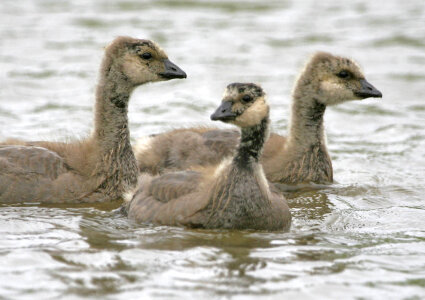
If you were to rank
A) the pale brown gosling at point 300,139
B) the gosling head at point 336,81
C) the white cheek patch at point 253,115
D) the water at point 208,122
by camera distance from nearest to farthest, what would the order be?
the water at point 208,122
the white cheek patch at point 253,115
the pale brown gosling at point 300,139
the gosling head at point 336,81

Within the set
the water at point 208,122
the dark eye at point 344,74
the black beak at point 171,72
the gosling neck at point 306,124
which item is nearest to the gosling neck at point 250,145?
the water at point 208,122

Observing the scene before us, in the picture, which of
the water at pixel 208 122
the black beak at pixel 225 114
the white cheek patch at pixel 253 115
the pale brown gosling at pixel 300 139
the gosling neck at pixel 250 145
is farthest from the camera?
the pale brown gosling at pixel 300 139

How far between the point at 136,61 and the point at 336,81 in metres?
2.66

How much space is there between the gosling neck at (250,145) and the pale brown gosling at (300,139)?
1914mm

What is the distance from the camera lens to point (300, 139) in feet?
37.8

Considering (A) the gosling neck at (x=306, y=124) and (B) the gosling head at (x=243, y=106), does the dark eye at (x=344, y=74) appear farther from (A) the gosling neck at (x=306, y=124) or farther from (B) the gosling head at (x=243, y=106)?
(B) the gosling head at (x=243, y=106)

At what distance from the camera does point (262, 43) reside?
63.4 ft

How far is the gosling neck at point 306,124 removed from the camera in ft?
37.8

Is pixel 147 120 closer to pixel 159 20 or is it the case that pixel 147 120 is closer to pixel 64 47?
pixel 64 47

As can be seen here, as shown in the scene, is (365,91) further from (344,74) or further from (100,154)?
(100,154)

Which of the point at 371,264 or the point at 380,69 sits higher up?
the point at 380,69

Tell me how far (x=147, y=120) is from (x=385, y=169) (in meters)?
4.33

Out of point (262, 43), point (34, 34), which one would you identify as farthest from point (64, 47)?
point (262, 43)

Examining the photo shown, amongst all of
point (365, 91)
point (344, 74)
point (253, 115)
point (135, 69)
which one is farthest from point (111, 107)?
point (365, 91)
